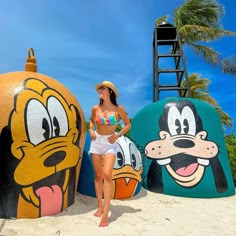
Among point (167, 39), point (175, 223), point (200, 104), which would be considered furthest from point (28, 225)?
point (167, 39)

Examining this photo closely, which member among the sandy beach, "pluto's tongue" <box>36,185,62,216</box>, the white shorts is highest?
the white shorts

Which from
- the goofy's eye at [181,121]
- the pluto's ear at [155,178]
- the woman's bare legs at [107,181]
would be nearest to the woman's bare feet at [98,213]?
the woman's bare legs at [107,181]

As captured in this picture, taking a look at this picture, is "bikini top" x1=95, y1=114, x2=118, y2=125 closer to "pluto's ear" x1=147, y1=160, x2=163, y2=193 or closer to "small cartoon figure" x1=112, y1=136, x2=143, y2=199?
"small cartoon figure" x1=112, y1=136, x2=143, y2=199

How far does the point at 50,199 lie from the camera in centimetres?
381

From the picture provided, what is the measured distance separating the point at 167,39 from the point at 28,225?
402 inches

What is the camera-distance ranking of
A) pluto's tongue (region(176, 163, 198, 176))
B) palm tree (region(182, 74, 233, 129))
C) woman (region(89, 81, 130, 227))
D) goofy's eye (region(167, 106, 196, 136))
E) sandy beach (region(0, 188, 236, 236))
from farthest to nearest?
palm tree (region(182, 74, 233, 129)), goofy's eye (region(167, 106, 196, 136)), pluto's tongue (region(176, 163, 198, 176)), woman (region(89, 81, 130, 227)), sandy beach (region(0, 188, 236, 236))

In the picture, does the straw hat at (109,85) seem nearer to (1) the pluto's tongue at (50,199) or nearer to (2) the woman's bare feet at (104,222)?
(1) the pluto's tongue at (50,199)

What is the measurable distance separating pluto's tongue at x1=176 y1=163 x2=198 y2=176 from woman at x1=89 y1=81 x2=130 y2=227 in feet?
8.86

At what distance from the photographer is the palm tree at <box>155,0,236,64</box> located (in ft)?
57.7

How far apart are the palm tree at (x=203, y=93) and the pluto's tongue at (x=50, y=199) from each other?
14322 mm

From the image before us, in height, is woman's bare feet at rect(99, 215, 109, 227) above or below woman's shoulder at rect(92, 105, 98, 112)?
below

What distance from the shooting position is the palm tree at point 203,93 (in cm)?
1730

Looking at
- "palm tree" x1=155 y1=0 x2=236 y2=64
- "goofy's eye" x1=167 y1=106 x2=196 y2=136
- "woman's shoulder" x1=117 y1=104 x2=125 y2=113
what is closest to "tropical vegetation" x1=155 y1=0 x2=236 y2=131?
"palm tree" x1=155 y1=0 x2=236 y2=64

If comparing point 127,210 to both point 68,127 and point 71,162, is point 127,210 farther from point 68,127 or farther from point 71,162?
point 68,127
